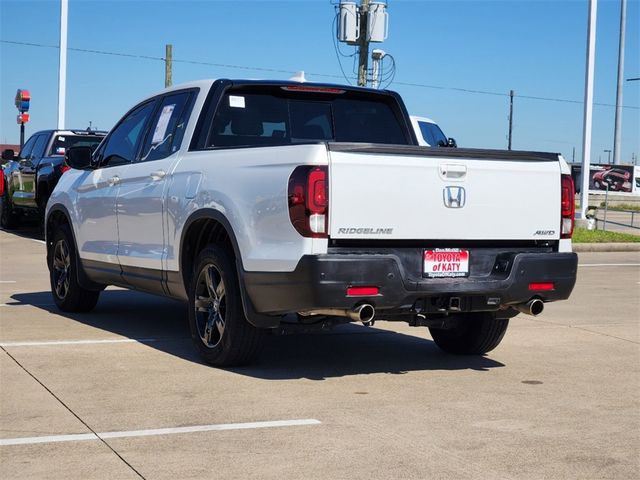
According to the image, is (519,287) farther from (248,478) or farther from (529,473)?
(248,478)

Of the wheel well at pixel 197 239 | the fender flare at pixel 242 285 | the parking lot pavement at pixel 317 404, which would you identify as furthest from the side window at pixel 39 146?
the fender flare at pixel 242 285

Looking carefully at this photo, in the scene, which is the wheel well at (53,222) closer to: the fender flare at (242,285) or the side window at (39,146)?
the fender flare at (242,285)

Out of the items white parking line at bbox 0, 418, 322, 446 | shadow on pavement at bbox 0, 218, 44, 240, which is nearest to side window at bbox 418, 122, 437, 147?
shadow on pavement at bbox 0, 218, 44, 240

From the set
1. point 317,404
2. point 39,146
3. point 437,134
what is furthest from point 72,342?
point 437,134

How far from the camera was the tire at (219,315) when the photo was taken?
7.03 m

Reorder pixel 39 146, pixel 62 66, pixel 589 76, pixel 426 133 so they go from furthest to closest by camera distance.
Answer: pixel 62 66 → pixel 589 76 → pixel 426 133 → pixel 39 146

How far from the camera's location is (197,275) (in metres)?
7.45

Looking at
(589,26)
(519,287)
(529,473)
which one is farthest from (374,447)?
(589,26)

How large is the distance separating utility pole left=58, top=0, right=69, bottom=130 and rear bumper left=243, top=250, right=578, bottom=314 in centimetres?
2222

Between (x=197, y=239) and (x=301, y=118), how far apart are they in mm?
1299

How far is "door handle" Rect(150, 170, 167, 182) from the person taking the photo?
8062mm

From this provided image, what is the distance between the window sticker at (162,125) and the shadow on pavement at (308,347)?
1.60 meters

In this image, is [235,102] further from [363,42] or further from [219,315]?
[363,42]

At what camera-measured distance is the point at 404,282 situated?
6.55 metres
